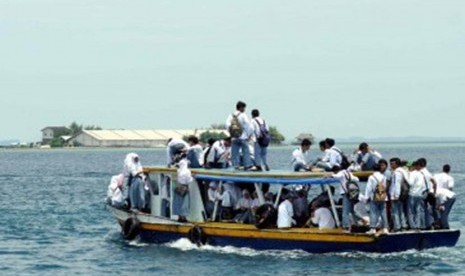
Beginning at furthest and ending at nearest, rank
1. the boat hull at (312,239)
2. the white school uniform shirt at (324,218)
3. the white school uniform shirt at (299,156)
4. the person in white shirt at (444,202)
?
1. the white school uniform shirt at (299,156)
2. the person in white shirt at (444,202)
3. the white school uniform shirt at (324,218)
4. the boat hull at (312,239)

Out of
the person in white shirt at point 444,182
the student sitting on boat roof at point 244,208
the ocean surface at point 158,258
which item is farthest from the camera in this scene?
the student sitting on boat roof at point 244,208

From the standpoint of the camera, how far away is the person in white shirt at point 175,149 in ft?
114

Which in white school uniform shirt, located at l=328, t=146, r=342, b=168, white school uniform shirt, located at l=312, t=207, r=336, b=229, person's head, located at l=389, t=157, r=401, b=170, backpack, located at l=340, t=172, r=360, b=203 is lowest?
white school uniform shirt, located at l=312, t=207, r=336, b=229

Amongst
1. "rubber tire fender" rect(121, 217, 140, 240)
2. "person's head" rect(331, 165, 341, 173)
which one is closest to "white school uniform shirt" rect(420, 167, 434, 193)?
"person's head" rect(331, 165, 341, 173)

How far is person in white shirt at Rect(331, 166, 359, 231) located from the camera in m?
30.4

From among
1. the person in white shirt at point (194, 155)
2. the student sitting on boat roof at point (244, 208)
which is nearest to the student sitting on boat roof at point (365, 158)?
the student sitting on boat roof at point (244, 208)

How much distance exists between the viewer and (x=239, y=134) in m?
32.8

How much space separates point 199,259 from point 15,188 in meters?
44.5

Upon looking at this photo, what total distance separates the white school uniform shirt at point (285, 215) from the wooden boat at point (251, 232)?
154mm

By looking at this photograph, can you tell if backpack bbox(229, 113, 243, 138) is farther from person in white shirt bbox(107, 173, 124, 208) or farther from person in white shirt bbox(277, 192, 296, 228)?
person in white shirt bbox(107, 173, 124, 208)

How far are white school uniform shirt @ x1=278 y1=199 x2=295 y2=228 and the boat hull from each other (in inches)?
6.4

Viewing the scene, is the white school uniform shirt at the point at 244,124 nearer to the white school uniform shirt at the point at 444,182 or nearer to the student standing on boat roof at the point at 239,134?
the student standing on boat roof at the point at 239,134

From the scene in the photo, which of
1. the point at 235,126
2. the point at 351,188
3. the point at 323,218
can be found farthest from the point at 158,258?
the point at 351,188

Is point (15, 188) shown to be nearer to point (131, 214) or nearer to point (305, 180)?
point (131, 214)
